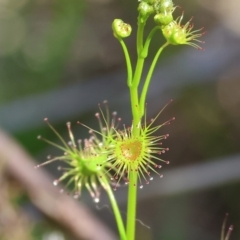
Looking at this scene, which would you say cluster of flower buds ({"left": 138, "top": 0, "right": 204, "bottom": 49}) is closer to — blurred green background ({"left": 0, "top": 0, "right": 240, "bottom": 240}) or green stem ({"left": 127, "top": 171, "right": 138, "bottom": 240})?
green stem ({"left": 127, "top": 171, "right": 138, "bottom": 240})

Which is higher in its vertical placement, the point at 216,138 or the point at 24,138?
the point at 216,138

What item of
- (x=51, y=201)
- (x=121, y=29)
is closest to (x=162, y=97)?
(x=51, y=201)

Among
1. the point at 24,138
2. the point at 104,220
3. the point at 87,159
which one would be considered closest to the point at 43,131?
the point at 24,138

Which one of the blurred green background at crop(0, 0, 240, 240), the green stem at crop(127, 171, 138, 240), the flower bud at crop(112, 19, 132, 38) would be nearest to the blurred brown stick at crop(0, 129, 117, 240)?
the blurred green background at crop(0, 0, 240, 240)

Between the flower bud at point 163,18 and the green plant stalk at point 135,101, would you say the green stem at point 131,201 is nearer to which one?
the green plant stalk at point 135,101

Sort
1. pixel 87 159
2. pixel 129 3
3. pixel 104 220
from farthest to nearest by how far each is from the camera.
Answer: pixel 129 3 → pixel 104 220 → pixel 87 159

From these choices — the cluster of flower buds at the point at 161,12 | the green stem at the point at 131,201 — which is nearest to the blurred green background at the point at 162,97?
the green stem at the point at 131,201

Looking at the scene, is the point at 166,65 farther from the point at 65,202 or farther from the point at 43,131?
the point at 65,202
